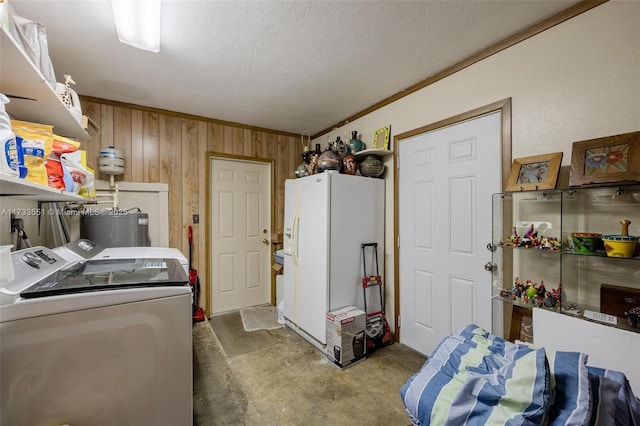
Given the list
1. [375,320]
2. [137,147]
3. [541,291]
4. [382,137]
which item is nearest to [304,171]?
[382,137]

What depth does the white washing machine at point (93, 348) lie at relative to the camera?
2.78 ft

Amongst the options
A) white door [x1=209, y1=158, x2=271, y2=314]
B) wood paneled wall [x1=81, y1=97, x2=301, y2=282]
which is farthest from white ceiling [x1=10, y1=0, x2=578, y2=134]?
white door [x1=209, y1=158, x2=271, y2=314]

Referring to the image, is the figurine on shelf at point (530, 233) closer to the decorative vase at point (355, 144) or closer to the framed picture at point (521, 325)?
the framed picture at point (521, 325)

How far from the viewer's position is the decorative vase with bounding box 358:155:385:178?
109 inches

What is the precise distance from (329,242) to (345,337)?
0.83 m

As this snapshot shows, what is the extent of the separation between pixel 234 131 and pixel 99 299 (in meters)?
2.95

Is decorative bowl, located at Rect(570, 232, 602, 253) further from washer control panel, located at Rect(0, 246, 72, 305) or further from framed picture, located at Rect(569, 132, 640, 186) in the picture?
washer control panel, located at Rect(0, 246, 72, 305)

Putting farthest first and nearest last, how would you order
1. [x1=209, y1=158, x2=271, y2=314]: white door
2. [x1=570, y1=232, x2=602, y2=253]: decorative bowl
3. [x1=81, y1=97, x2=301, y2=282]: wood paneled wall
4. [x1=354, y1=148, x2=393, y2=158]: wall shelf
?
[x1=209, y1=158, x2=271, y2=314]: white door, [x1=81, y1=97, x2=301, y2=282]: wood paneled wall, [x1=354, y1=148, x2=393, y2=158]: wall shelf, [x1=570, y1=232, x2=602, y2=253]: decorative bowl

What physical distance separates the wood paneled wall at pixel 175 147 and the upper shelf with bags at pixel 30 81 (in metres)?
1.30

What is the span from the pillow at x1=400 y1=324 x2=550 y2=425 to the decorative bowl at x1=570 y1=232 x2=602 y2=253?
0.82 m

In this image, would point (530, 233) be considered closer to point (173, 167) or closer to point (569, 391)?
point (569, 391)

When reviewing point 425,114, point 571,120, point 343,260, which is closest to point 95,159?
point 343,260

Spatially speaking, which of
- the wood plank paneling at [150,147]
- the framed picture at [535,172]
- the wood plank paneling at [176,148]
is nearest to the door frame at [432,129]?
the framed picture at [535,172]

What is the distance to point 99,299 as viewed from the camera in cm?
96
